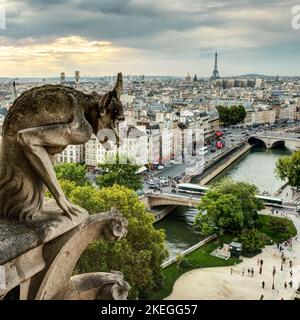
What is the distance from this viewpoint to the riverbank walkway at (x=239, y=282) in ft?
67.6

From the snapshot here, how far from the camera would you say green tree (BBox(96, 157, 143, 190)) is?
34.8 meters

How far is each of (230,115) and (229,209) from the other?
60074 millimetres

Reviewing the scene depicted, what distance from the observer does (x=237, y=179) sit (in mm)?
50875

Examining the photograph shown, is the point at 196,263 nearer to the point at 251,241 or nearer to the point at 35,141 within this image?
the point at 251,241

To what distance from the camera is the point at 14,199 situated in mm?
4945

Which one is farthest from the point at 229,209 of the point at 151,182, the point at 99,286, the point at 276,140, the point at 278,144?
the point at 278,144

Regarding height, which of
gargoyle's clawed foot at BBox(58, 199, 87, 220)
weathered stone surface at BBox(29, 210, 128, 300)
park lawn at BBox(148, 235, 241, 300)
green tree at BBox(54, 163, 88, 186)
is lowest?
park lawn at BBox(148, 235, 241, 300)

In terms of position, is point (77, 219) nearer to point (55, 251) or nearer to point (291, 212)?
point (55, 251)

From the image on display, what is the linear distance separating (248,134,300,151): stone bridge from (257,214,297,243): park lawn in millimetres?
40288

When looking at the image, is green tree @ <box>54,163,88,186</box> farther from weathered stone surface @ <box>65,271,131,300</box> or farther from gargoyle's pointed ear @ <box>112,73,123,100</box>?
gargoyle's pointed ear @ <box>112,73,123,100</box>

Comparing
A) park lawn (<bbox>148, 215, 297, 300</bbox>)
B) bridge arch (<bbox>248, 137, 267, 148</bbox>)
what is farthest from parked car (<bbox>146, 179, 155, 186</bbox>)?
bridge arch (<bbox>248, 137, 267, 148</bbox>)

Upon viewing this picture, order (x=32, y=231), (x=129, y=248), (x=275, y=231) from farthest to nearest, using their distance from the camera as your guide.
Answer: (x=275, y=231)
(x=129, y=248)
(x=32, y=231)

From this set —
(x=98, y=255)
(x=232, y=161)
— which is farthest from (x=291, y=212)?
(x=232, y=161)

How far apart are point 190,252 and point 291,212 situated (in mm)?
11744
